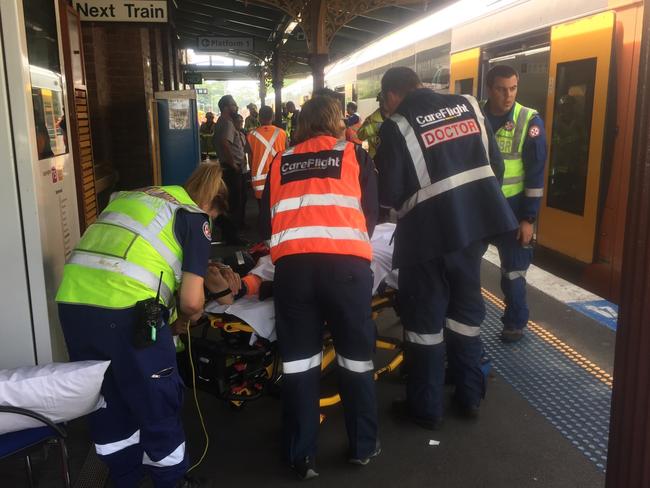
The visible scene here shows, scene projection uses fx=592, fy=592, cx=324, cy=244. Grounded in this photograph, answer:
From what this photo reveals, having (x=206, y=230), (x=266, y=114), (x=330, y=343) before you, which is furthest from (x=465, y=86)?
A: (x=206, y=230)

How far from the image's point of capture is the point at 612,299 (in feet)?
17.7

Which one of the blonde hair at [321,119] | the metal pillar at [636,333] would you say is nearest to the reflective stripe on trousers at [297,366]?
the blonde hair at [321,119]

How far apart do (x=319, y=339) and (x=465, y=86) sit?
6272 mm

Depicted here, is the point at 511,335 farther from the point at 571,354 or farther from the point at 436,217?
the point at 436,217

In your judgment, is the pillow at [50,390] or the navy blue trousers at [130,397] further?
the navy blue trousers at [130,397]

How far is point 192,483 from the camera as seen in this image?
109 inches

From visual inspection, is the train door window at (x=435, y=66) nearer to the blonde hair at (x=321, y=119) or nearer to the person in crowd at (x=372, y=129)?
the person in crowd at (x=372, y=129)

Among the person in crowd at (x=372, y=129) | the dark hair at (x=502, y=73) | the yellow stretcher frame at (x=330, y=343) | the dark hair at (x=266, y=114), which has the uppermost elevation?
the dark hair at (x=502, y=73)

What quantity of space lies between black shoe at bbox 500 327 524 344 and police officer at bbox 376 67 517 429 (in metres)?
1.12

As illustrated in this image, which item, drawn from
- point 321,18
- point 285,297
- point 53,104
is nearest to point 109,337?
point 285,297

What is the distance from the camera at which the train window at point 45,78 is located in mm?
2939

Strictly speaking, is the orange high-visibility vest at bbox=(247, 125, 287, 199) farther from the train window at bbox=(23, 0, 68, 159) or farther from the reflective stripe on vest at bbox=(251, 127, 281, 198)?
the train window at bbox=(23, 0, 68, 159)

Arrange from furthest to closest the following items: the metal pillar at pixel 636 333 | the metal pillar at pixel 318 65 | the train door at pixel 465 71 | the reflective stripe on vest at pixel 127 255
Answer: the metal pillar at pixel 318 65
the train door at pixel 465 71
the reflective stripe on vest at pixel 127 255
the metal pillar at pixel 636 333

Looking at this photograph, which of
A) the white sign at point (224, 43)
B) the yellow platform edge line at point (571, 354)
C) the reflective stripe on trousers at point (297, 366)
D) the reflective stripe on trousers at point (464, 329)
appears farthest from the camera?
the white sign at point (224, 43)
